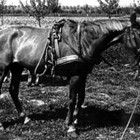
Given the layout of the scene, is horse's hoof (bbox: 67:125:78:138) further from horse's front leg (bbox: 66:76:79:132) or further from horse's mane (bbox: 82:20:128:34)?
horse's mane (bbox: 82:20:128:34)

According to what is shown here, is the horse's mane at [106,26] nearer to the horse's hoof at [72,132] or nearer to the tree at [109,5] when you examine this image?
the horse's hoof at [72,132]

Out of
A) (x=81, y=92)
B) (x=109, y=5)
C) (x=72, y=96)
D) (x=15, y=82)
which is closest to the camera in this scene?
(x=72, y=96)

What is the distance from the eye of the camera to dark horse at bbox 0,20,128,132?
5.53 meters

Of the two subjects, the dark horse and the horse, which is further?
the dark horse

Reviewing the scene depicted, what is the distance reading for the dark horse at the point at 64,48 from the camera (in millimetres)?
5531

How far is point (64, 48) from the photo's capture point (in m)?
5.73

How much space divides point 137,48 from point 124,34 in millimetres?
327

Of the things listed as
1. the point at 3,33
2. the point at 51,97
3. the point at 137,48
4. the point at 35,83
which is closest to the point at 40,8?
the point at 35,83

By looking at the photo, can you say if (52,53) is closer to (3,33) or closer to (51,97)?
(3,33)

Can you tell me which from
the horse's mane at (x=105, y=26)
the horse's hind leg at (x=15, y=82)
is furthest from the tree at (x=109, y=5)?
the horse's mane at (x=105, y=26)

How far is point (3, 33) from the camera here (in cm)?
641

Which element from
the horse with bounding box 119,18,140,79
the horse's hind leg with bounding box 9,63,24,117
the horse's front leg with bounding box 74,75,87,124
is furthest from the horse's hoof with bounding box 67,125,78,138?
the horse with bounding box 119,18,140,79

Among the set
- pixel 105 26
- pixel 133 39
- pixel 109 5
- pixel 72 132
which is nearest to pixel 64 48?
pixel 105 26

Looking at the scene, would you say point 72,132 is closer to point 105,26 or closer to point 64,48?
point 64,48
